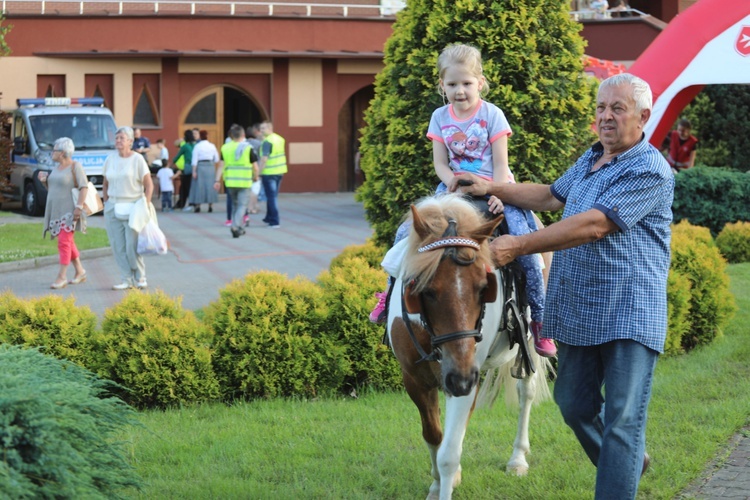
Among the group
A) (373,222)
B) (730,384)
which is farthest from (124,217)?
(730,384)

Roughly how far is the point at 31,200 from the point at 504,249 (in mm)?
21702

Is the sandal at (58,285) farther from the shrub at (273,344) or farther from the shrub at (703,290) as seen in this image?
the shrub at (703,290)

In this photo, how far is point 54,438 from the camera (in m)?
3.80

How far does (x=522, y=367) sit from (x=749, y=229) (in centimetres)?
1041

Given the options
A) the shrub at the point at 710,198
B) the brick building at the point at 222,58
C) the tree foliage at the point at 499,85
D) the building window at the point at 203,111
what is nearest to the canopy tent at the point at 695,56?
the tree foliage at the point at 499,85

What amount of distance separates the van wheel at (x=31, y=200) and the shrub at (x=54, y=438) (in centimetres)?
2053

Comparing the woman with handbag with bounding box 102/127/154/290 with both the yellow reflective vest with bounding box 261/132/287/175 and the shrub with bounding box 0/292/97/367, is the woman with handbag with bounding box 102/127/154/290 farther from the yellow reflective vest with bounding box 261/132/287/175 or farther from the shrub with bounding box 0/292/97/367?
the yellow reflective vest with bounding box 261/132/287/175

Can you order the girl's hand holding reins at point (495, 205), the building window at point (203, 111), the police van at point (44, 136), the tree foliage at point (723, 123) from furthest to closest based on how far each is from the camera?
1. the building window at point (203, 111)
2. the tree foliage at point (723, 123)
3. the police van at point (44, 136)
4. the girl's hand holding reins at point (495, 205)

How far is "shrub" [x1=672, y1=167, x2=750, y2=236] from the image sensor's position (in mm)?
16625

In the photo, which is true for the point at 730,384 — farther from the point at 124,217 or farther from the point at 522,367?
the point at 124,217

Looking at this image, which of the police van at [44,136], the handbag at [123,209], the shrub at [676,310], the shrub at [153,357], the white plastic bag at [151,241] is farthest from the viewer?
the police van at [44,136]

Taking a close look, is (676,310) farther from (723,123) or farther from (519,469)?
(723,123)

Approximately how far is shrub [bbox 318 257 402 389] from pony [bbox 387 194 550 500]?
7.52ft

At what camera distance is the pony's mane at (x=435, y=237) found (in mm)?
4434
